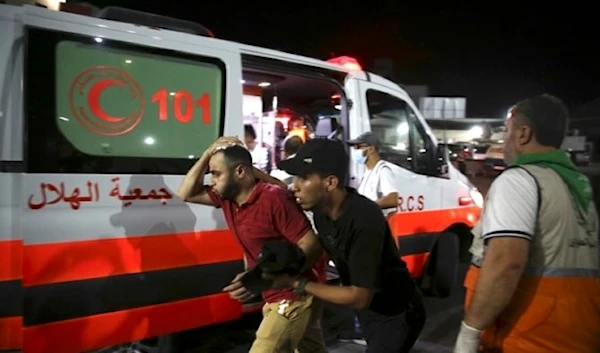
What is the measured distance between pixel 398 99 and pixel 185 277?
2.91 m

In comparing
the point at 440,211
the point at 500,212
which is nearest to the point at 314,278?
the point at 500,212

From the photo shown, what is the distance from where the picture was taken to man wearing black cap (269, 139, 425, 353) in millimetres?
2221

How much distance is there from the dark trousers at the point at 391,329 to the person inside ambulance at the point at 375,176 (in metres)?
2.11

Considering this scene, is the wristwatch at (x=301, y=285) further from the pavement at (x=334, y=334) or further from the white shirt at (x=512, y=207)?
the pavement at (x=334, y=334)

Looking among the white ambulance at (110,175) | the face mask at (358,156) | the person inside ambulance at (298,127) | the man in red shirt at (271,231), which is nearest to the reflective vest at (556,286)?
the man in red shirt at (271,231)

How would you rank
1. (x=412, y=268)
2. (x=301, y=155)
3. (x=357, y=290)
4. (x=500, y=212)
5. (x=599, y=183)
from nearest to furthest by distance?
(x=500, y=212) < (x=357, y=290) < (x=301, y=155) < (x=412, y=268) < (x=599, y=183)

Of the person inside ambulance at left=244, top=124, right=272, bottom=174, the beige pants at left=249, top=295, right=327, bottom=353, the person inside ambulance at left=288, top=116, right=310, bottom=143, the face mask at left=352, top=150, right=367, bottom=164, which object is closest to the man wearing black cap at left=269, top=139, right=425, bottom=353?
the beige pants at left=249, top=295, right=327, bottom=353

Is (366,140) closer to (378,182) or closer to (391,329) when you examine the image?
(378,182)

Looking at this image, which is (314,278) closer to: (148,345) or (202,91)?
(202,91)

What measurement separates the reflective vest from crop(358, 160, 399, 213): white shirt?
278 centimetres

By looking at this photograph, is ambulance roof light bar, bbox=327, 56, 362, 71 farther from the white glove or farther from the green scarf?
the white glove

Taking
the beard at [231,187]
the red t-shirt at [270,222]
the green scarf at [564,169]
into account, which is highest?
the green scarf at [564,169]

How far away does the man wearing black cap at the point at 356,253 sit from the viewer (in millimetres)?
2221

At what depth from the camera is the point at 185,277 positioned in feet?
11.6
